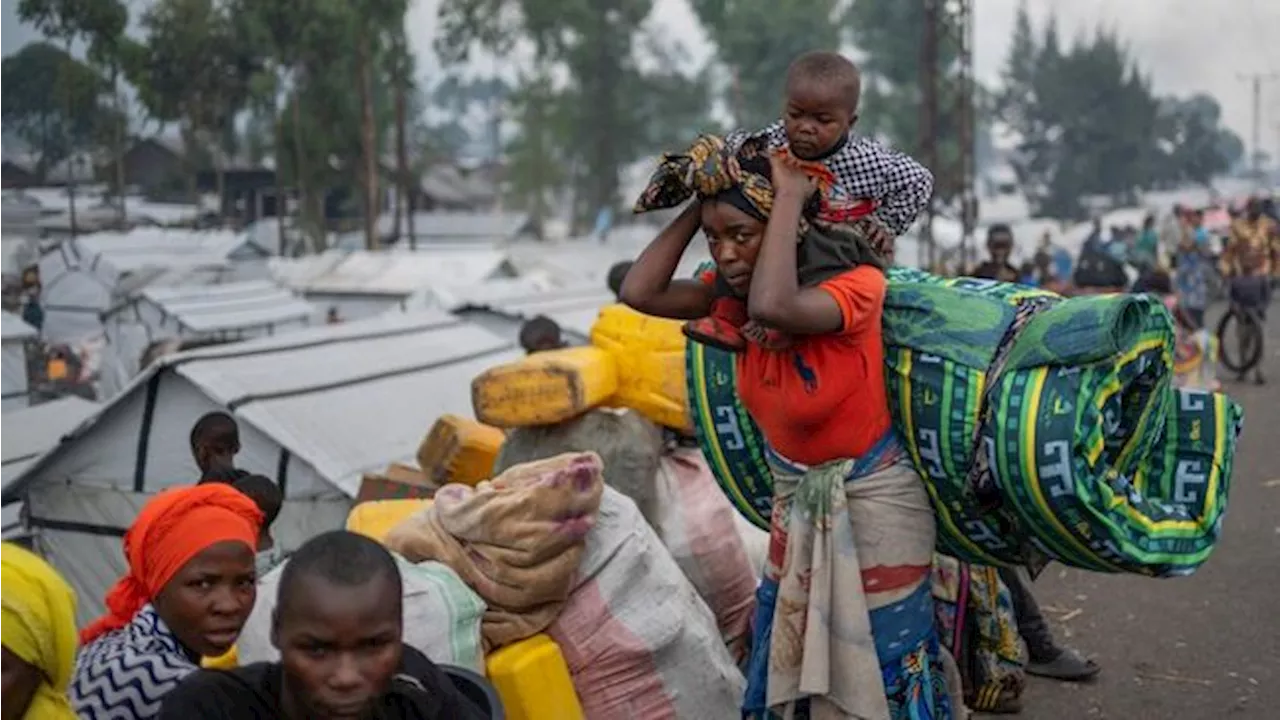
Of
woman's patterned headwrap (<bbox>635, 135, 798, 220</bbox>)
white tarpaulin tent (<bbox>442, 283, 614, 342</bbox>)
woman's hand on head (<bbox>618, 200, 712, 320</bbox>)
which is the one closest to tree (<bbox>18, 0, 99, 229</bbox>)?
woman's hand on head (<bbox>618, 200, 712, 320</bbox>)

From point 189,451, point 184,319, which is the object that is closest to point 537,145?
point 184,319

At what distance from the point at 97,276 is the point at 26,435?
901 cm

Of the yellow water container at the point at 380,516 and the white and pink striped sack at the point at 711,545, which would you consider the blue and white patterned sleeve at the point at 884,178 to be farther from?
the white and pink striped sack at the point at 711,545

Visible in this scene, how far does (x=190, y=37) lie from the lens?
19172mm

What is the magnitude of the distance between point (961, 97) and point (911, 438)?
16272mm

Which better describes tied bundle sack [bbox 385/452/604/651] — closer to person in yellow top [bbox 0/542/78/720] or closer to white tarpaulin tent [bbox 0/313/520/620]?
person in yellow top [bbox 0/542/78/720]

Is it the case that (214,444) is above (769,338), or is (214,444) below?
below

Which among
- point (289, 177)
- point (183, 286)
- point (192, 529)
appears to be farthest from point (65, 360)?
point (289, 177)

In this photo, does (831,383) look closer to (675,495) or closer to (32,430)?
(675,495)

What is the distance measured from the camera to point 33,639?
2.37 metres

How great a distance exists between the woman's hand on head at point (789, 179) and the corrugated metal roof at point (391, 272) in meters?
15.9

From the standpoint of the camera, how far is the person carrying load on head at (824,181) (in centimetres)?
304

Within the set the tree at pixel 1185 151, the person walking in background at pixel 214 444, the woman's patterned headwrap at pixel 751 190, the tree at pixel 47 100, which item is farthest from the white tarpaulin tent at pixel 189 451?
the tree at pixel 1185 151

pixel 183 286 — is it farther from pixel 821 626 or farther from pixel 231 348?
pixel 821 626
